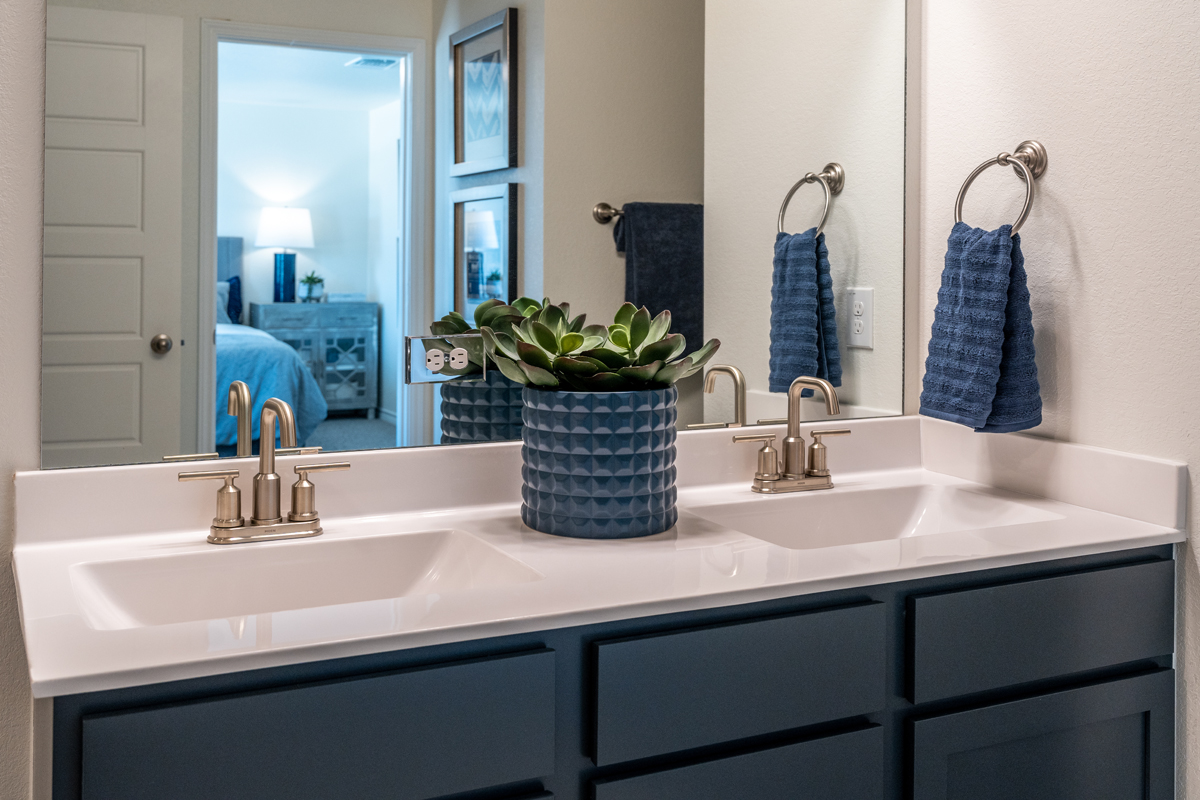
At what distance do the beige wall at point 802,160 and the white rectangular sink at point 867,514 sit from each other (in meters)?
0.20

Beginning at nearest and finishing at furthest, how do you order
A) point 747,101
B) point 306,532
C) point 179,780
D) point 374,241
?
point 179,780
point 306,532
point 374,241
point 747,101

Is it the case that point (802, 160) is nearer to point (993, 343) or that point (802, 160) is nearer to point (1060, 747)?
point (993, 343)

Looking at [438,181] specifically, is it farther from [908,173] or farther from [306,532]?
[908,173]

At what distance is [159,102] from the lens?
125 centimetres

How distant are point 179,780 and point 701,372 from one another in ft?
3.28

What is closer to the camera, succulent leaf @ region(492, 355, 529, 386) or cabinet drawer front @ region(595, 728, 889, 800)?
cabinet drawer front @ region(595, 728, 889, 800)

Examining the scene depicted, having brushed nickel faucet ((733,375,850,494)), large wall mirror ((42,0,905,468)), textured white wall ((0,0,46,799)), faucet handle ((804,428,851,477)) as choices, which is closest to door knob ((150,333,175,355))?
large wall mirror ((42,0,905,468))

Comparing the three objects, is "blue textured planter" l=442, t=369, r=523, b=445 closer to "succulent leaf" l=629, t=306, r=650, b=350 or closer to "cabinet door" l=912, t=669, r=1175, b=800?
"succulent leaf" l=629, t=306, r=650, b=350

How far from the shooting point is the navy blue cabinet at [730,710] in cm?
82

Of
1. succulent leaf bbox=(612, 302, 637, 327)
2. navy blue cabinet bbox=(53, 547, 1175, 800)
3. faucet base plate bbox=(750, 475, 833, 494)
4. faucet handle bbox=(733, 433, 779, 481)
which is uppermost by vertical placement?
succulent leaf bbox=(612, 302, 637, 327)

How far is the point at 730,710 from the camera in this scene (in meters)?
1.02

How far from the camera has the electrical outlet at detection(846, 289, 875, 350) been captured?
1725 millimetres

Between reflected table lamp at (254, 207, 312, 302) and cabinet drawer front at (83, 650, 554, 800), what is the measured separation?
64cm

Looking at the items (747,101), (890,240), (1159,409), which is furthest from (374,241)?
(1159,409)
